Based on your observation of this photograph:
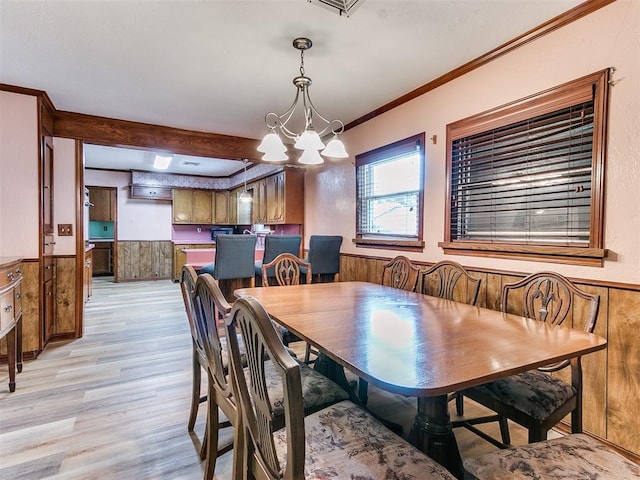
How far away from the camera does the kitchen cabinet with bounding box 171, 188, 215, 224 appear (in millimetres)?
7879

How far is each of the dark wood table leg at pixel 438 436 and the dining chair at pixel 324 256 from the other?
2609mm

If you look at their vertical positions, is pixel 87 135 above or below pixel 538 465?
above

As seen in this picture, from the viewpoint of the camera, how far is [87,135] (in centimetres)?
371

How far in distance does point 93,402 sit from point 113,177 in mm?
6358

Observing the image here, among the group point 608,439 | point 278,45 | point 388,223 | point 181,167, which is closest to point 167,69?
point 278,45

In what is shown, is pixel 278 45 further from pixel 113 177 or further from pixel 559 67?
pixel 113 177

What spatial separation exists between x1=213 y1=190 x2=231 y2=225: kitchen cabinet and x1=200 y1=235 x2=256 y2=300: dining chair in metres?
4.79

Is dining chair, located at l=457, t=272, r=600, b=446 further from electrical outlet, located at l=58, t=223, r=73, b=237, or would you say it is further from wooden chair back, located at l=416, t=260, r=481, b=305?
electrical outlet, located at l=58, t=223, r=73, b=237

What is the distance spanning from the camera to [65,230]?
3639 mm

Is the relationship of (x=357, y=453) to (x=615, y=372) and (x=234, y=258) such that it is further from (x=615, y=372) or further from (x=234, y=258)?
(x=234, y=258)

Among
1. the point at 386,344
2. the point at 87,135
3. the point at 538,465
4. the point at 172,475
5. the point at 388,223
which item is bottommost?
the point at 172,475

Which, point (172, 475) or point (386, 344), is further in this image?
point (172, 475)

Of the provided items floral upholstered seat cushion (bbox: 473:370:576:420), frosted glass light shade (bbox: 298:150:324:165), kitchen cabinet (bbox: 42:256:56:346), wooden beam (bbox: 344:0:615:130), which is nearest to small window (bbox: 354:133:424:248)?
wooden beam (bbox: 344:0:615:130)

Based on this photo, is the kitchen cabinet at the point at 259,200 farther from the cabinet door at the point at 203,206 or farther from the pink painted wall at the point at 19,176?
the pink painted wall at the point at 19,176
